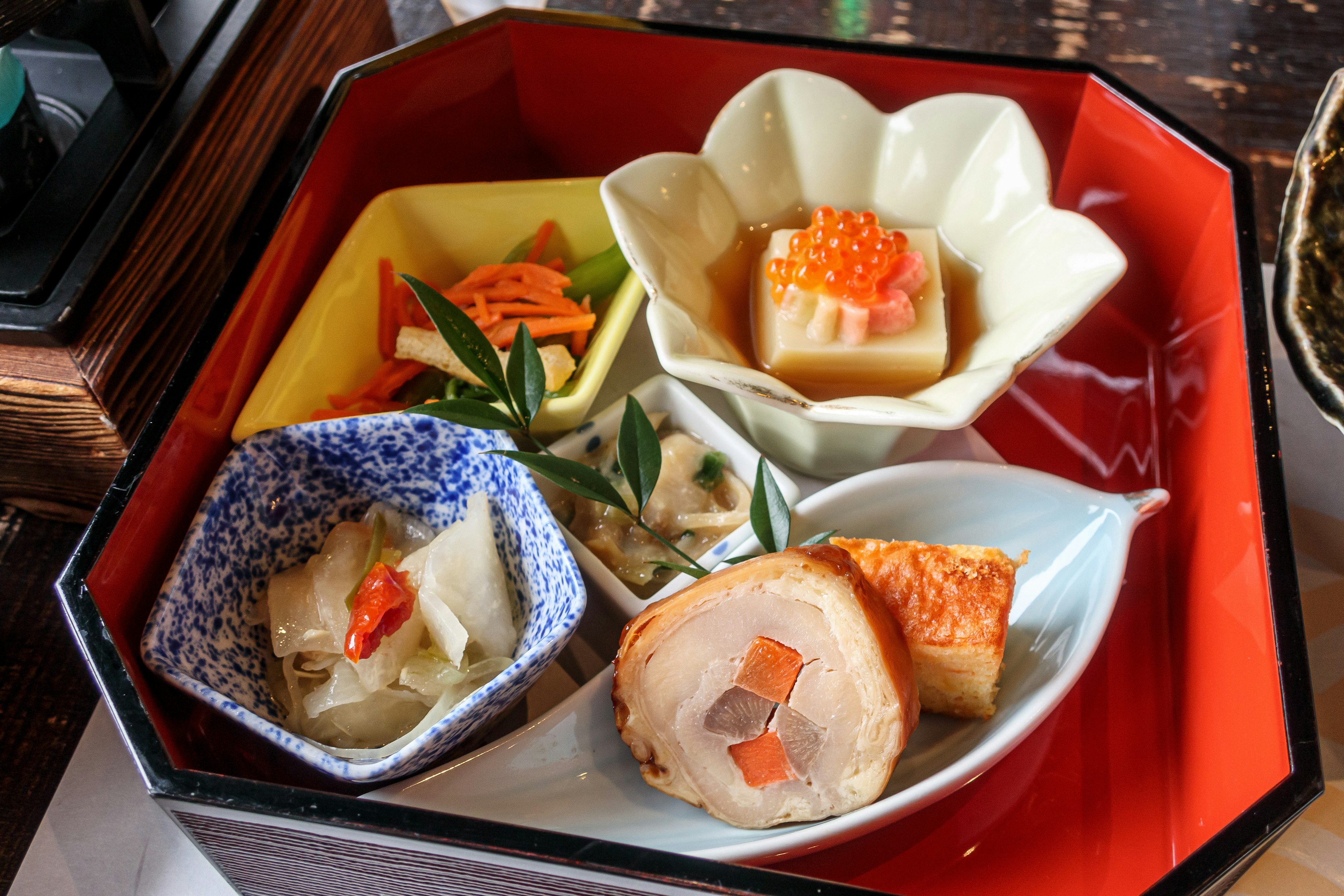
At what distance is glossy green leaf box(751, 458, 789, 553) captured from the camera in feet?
3.32

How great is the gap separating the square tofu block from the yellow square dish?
0.20 meters

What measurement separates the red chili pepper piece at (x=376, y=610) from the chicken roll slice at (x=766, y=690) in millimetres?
240

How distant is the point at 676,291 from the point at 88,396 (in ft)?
2.26

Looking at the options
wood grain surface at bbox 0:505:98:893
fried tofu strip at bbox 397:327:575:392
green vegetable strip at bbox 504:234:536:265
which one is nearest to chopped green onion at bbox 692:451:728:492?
fried tofu strip at bbox 397:327:575:392

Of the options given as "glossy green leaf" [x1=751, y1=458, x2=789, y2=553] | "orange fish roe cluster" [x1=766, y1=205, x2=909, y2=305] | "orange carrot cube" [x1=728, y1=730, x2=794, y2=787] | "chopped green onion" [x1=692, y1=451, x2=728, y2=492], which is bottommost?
"orange carrot cube" [x1=728, y1=730, x2=794, y2=787]

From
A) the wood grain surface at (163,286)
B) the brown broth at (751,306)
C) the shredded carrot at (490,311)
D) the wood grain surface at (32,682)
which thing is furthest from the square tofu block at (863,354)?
the wood grain surface at (32,682)

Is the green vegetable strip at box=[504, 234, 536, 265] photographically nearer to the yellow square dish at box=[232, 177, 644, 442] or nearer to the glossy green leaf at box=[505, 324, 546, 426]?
the yellow square dish at box=[232, 177, 644, 442]

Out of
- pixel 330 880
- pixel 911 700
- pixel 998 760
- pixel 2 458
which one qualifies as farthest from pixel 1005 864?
pixel 2 458

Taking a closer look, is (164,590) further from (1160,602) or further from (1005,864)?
(1160,602)

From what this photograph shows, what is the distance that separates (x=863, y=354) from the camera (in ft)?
4.01

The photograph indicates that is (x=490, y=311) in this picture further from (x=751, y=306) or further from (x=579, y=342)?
(x=751, y=306)

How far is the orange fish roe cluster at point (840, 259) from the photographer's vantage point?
1219 mm

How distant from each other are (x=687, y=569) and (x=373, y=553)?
37cm

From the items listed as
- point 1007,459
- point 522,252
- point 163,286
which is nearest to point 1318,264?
point 1007,459
